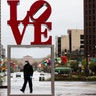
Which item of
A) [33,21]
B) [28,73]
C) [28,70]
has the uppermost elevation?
Answer: [33,21]

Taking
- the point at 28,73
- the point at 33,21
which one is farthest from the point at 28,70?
the point at 33,21

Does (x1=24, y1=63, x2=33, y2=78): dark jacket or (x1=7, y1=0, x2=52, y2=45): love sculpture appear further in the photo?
(x1=7, y1=0, x2=52, y2=45): love sculpture

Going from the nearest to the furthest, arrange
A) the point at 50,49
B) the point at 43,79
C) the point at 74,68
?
the point at 50,49
the point at 43,79
the point at 74,68

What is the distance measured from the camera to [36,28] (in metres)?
28.2

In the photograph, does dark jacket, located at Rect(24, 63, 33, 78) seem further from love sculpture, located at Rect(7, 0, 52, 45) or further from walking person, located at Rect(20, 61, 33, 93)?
love sculpture, located at Rect(7, 0, 52, 45)

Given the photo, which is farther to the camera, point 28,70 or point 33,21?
point 33,21

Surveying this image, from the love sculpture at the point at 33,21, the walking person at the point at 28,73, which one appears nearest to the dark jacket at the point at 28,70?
the walking person at the point at 28,73

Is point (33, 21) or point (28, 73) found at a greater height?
point (33, 21)

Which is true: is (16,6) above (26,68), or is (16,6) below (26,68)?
above

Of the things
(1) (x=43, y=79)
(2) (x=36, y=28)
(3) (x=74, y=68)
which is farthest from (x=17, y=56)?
(3) (x=74, y=68)

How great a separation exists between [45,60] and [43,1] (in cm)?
330

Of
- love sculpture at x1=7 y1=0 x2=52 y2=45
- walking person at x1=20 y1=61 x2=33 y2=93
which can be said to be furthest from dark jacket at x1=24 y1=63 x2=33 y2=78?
love sculpture at x1=7 y1=0 x2=52 y2=45

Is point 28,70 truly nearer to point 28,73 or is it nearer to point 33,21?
point 28,73

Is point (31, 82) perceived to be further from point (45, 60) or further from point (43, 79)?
point (43, 79)
